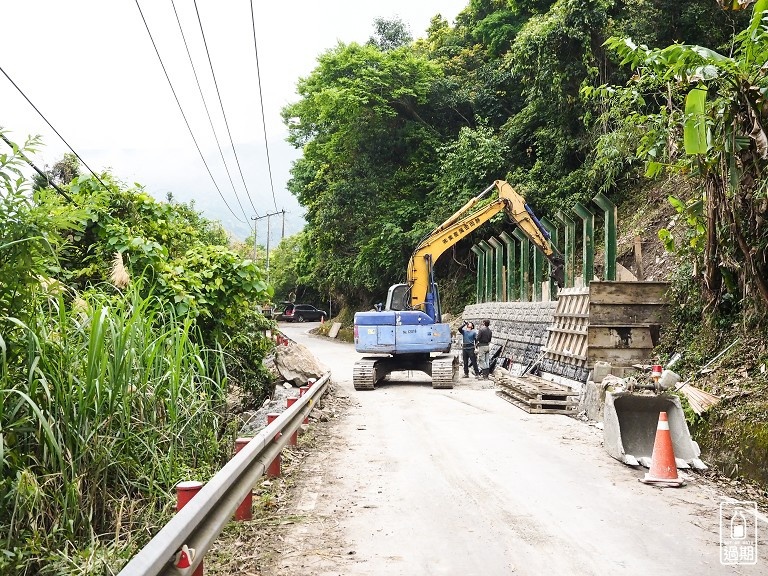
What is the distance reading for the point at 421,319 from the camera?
57.8 feet

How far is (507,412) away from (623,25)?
615 inches

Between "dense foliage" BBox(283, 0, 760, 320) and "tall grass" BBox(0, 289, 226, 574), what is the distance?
17.8 metres

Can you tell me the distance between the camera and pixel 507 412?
1253 centimetres

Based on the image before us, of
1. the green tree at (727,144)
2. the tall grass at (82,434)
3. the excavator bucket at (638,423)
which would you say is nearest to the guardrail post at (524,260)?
the green tree at (727,144)

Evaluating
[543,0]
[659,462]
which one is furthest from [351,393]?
[543,0]

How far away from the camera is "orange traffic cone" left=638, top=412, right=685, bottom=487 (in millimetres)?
6930

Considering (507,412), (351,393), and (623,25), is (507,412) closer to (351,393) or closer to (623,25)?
(351,393)

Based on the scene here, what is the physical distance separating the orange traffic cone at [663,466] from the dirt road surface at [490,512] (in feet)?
0.56

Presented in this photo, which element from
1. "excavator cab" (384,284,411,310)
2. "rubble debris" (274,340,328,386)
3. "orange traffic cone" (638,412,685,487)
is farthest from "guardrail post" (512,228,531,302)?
"orange traffic cone" (638,412,685,487)

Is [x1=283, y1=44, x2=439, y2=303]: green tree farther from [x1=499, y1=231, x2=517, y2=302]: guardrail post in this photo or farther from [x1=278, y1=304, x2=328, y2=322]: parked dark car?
[x1=278, y1=304, x2=328, y2=322]: parked dark car
